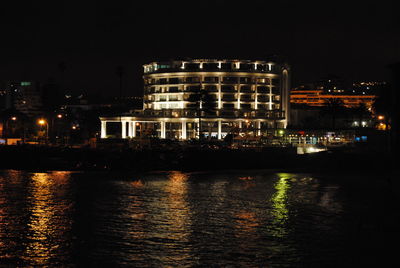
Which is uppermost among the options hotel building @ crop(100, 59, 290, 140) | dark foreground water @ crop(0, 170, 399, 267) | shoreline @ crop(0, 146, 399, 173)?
hotel building @ crop(100, 59, 290, 140)

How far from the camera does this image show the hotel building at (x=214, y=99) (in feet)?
553

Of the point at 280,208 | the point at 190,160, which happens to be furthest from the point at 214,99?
the point at 280,208

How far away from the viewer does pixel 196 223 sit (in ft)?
143

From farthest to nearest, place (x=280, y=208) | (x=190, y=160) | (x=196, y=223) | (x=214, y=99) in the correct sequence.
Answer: (x=214, y=99) < (x=190, y=160) < (x=280, y=208) < (x=196, y=223)

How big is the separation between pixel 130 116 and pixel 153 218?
120069 millimetres

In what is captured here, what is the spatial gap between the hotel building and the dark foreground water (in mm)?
96172

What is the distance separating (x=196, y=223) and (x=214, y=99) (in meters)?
127

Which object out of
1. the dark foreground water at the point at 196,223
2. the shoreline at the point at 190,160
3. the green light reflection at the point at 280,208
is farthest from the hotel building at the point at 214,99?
the dark foreground water at the point at 196,223

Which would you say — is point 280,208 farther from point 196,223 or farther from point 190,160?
point 190,160

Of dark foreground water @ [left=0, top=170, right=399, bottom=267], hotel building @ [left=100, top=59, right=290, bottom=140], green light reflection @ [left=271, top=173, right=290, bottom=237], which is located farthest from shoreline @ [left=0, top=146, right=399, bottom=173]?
hotel building @ [left=100, top=59, right=290, bottom=140]

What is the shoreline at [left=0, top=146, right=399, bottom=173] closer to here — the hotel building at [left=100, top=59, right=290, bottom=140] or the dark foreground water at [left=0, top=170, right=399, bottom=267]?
the dark foreground water at [left=0, top=170, right=399, bottom=267]

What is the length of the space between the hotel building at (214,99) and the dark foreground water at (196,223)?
96.2 metres

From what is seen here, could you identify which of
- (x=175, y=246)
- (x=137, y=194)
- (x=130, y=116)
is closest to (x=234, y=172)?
(x=137, y=194)

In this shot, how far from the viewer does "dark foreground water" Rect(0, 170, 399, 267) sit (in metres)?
33.3
